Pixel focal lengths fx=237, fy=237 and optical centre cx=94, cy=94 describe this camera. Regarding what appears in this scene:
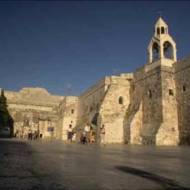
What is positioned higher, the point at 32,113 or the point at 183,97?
the point at 32,113

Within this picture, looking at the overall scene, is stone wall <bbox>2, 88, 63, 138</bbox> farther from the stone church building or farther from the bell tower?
the bell tower

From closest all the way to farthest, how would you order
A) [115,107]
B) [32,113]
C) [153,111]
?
[153,111] → [115,107] → [32,113]

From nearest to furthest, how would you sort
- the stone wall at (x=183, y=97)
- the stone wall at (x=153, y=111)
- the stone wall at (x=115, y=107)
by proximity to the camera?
the stone wall at (x=183, y=97)
the stone wall at (x=153, y=111)
the stone wall at (x=115, y=107)

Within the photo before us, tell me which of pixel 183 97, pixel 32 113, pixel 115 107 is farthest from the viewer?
pixel 32 113

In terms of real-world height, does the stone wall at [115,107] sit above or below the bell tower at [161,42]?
below

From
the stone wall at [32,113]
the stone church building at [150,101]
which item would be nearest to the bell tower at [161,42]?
the stone church building at [150,101]

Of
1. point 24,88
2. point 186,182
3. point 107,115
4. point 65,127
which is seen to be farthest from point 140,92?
point 24,88

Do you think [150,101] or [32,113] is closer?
[150,101]

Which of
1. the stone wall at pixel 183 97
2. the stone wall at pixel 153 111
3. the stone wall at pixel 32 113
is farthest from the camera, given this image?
the stone wall at pixel 32 113

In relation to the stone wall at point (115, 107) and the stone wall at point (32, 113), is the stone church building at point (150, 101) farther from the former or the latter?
the stone wall at point (32, 113)

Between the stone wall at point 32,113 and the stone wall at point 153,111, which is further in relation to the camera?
the stone wall at point 32,113

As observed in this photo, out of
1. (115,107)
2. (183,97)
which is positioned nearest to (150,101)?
(183,97)

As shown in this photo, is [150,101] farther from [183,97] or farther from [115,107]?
[115,107]

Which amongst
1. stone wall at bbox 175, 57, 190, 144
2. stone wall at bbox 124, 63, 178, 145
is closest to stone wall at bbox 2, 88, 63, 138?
stone wall at bbox 124, 63, 178, 145
